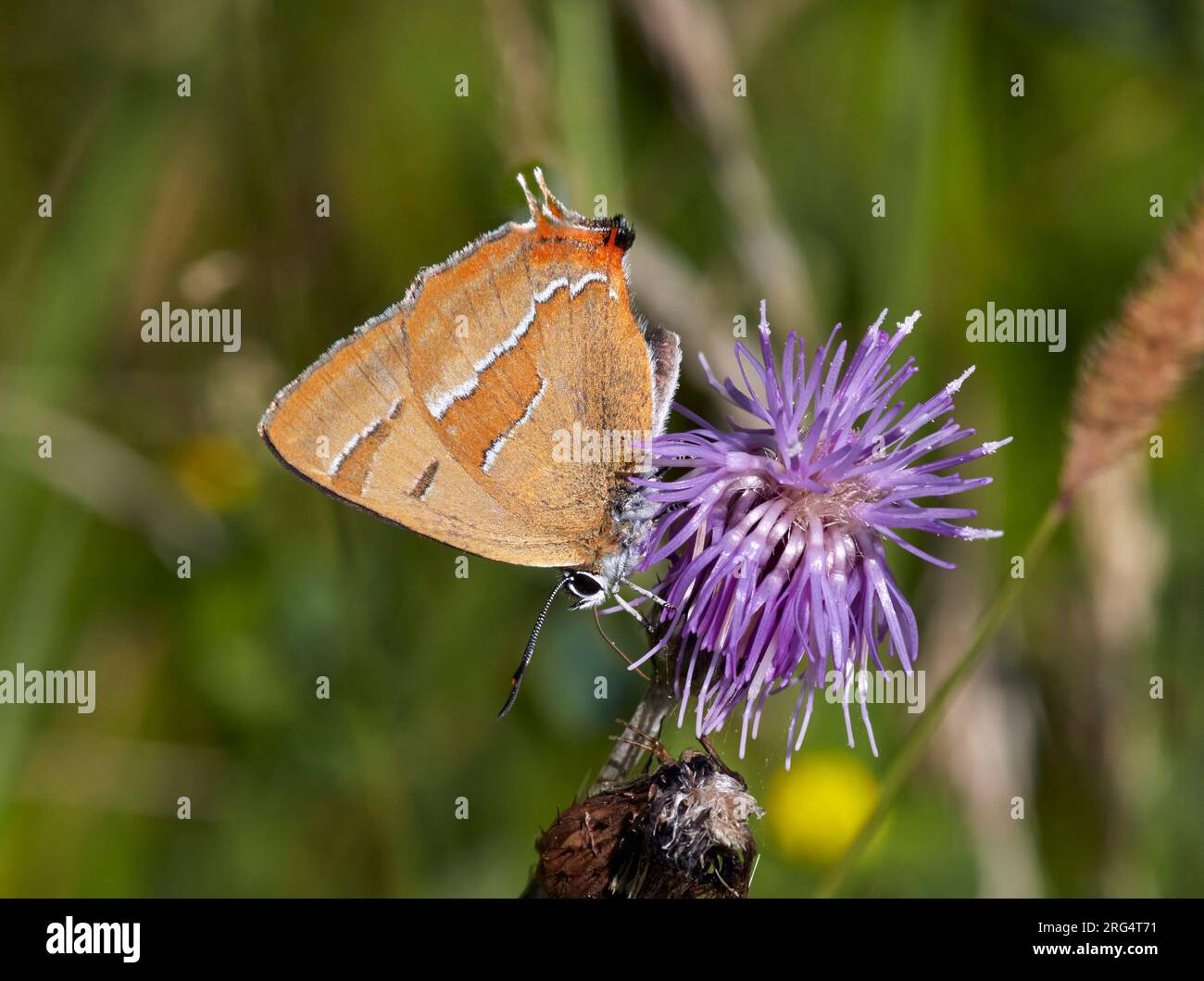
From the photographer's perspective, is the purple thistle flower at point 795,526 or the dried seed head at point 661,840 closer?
the dried seed head at point 661,840

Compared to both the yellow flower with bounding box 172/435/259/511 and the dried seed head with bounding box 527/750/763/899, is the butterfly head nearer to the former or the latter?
the dried seed head with bounding box 527/750/763/899

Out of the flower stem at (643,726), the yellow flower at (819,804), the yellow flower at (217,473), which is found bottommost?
the yellow flower at (819,804)

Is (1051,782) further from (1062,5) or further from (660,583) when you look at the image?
(1062,5)

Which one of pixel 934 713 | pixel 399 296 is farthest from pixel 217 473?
pixel 934 713

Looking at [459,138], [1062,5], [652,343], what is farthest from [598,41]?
[1062,5]

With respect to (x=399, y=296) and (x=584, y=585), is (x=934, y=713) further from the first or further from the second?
(x=399, y=296)

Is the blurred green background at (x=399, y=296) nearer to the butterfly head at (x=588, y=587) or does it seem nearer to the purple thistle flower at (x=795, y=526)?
the butterfly head at (x=588, y=587)

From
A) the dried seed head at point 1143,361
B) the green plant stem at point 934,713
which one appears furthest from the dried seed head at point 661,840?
the dried seed head at point 1143,361

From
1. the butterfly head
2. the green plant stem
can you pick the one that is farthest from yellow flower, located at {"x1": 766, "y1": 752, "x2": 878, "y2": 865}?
the butterfly head
